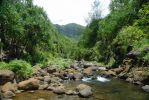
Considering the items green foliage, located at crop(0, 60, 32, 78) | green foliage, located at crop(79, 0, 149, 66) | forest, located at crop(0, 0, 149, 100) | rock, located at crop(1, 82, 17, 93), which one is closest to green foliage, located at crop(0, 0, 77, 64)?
forest, located at crop(0, 0, 149, 100)

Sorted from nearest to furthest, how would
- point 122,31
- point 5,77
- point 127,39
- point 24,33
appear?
1. point 5,77
2. point 24,33
3. point 127,39
4. point 122,31

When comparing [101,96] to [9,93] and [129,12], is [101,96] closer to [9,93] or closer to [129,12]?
[9,93]

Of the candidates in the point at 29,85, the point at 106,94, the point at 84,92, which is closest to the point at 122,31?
the point at 106,94

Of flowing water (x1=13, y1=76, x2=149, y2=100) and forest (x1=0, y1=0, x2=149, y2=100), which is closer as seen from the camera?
flowing water (x1=13, y1=76, x2=149, y2=100)

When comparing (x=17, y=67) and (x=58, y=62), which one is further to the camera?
(x=58, y=62)

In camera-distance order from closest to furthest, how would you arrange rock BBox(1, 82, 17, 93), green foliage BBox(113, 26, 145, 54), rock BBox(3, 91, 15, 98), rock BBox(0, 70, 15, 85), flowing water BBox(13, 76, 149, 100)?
rock BBox(3, 91, 15, 98)
flowing water BBox(13, 76, 149, 100)
rock BBox(1, 82, 17, 93)
rock BBox(0, 70, 15, 85)
green foliage BBox(113, 26, 145, 54)

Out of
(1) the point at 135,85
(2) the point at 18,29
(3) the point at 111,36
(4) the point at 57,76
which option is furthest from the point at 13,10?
(3) the point at 111,36

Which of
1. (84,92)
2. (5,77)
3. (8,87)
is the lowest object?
(84,92)

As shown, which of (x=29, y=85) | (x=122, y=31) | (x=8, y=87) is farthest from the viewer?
(x=122, y=31)

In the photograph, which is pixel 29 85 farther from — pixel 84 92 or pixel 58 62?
pixel 58 62

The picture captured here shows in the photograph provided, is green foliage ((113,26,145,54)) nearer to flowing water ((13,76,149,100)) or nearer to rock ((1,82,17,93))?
flowing water ((13,76,149,100))

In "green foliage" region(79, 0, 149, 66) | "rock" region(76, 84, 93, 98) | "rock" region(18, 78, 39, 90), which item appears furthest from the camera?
"green foliage" region(79, 0, 149, 66)

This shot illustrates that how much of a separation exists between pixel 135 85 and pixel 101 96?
6.62 meters

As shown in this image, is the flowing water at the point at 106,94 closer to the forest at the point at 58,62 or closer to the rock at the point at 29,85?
the forest at the point at 58,62
